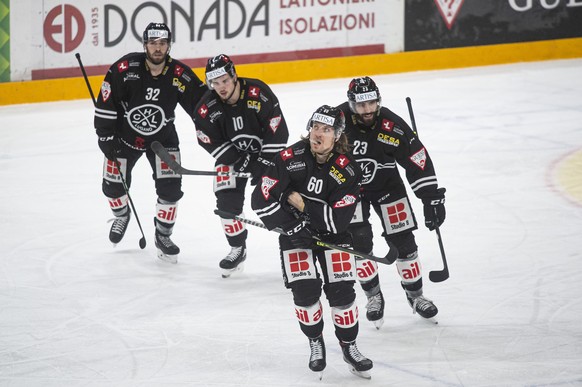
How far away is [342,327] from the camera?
454 centimetres

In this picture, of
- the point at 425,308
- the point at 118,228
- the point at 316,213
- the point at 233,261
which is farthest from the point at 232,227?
the point at 316,213

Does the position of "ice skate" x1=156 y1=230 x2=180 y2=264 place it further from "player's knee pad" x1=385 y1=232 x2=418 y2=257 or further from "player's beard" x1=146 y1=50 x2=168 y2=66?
"player's knee pad" x1=385 y1=232 x2=418 y2=257

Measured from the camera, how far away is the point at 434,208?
5.09 metres

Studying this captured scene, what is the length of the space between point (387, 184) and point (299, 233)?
93 cm

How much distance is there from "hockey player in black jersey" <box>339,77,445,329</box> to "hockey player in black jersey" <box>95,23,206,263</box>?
1362 mm

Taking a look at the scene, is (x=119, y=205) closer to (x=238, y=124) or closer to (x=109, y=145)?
(x=109, y=145)

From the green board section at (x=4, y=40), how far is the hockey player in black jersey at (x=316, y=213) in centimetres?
566

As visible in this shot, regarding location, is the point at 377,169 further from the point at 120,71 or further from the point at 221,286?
the point at 120,71

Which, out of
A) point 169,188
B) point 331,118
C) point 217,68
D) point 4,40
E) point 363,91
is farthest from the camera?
point 4,40

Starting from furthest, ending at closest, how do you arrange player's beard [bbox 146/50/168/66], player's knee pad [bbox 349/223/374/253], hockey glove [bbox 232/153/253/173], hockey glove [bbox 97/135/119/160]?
hockey glove [bbox 97/135/119/160] < player's beard [bbox 146/50/168/66] < hockey glove [bbox 232/153/253/173] < player's knee pad [bbox 349/223/374/253]

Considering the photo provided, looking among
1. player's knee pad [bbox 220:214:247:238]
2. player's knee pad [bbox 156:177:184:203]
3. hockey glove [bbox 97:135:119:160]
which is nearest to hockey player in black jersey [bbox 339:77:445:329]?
player's knee pad [bbox 220:214:247:238]

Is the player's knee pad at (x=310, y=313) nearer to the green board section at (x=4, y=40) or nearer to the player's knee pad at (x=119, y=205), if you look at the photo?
the player's knee pad at (x=119, y=205)

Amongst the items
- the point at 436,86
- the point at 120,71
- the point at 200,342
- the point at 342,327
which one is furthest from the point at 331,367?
the point at 436,86

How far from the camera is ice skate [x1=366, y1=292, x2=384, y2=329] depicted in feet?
16.9
